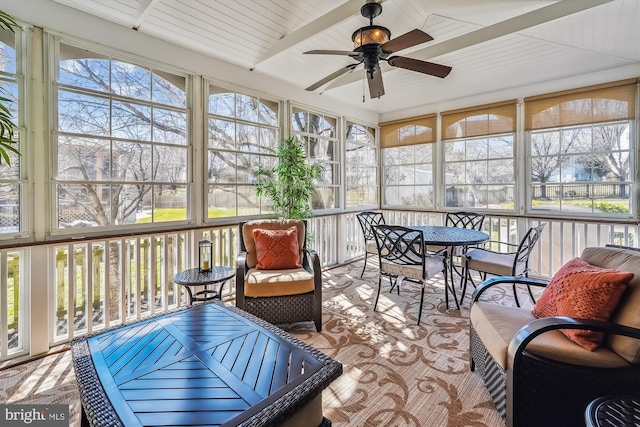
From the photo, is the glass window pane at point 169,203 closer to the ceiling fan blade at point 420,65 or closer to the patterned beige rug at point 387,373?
the patterned beige rug at point 387,373

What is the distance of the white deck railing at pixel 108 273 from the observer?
2.34 meters

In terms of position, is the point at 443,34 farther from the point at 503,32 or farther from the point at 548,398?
the point at 548,398

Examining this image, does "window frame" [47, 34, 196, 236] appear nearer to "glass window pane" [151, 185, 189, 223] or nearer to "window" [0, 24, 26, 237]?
"glass window pane" [151, 185, 189, 223]

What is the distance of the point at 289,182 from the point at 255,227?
0.91m

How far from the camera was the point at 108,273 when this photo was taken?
270 cm

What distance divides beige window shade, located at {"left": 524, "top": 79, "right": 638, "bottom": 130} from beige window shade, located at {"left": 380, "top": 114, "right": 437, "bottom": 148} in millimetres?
1377

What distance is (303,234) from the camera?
325 cm

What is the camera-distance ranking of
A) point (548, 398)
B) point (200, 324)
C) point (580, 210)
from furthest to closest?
point (580, 210) < point (200, 324) < point (548, 398)

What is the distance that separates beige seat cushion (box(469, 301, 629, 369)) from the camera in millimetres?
1341

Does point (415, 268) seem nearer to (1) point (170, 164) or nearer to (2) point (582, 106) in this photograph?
(1) point (170, 164)

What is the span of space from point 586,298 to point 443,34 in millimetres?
3121

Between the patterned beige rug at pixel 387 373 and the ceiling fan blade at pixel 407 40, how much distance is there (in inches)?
95.1

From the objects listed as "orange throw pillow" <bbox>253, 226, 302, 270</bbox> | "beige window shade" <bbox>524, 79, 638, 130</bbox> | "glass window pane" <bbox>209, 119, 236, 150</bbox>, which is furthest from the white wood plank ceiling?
"orange throw pillow" <bbox>253, 226, 302, 270</bbox>

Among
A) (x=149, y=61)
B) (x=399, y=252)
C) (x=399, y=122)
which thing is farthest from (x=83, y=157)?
(x=399, y=122)
